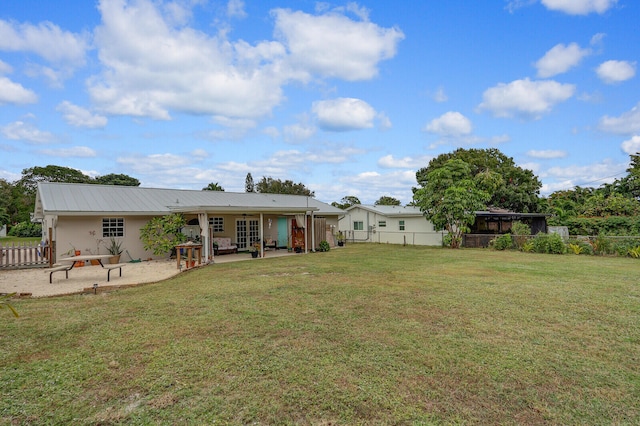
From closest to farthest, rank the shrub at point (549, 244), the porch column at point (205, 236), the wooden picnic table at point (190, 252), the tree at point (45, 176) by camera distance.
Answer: the wooden picnic table at point (190, 252) → the porch column at point (205, 236) → the shrub at point (549, 244) → the tree at point (45, 176)

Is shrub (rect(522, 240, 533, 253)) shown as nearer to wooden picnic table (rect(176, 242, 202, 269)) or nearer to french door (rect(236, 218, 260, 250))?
french door (rect(236, 218, 260, 250))

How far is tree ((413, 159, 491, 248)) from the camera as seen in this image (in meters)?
19.1

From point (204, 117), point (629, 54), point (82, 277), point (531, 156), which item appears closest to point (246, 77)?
point (204, 117)

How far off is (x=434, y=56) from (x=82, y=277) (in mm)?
15388

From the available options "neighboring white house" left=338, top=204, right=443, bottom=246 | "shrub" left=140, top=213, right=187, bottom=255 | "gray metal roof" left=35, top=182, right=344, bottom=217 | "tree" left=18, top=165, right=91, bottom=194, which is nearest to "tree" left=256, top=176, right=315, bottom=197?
"neighboring white house" left=338, top=204, right=443, bottom=246

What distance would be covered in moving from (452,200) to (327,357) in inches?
672

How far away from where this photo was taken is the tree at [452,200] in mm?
19078

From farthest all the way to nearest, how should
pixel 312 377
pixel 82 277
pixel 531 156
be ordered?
pixel 531 156
pixel 82 277
pixel 312 377

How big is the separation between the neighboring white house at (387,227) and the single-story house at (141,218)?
6.90 metres

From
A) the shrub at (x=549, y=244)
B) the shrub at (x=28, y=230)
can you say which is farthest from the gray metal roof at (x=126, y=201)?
the shrub at (x=28, y=230)

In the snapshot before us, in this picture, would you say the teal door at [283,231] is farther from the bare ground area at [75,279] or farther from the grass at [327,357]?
the grass at [327,357]

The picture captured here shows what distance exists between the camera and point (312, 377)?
3520 millimetres

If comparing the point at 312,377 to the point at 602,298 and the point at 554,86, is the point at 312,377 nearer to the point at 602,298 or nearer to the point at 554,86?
the point at 602,298

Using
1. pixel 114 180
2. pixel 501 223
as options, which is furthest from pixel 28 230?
pixel 501 223
